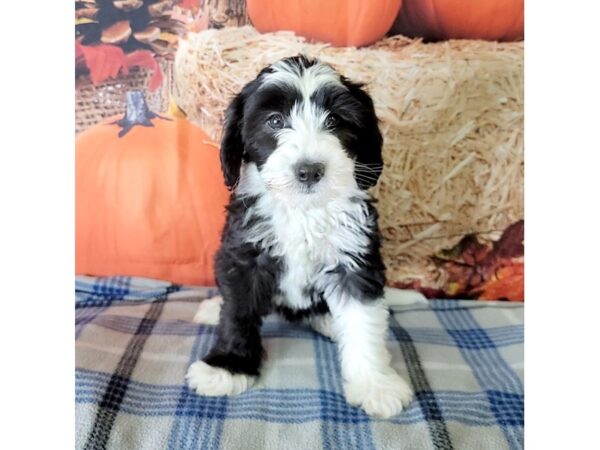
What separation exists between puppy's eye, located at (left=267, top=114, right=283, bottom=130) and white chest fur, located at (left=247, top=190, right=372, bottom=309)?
0.31 meters

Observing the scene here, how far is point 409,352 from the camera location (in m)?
2.56

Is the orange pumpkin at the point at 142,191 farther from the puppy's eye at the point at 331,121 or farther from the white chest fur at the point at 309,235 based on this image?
the puppy's eye at the point at 331,121

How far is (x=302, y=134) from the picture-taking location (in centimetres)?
206

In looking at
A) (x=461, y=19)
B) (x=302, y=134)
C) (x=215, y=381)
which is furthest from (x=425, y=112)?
(x=215, y=381)

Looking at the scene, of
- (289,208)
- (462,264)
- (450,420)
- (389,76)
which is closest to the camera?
(450,420)

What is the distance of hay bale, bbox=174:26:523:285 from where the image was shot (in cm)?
306

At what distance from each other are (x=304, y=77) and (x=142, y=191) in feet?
4.80

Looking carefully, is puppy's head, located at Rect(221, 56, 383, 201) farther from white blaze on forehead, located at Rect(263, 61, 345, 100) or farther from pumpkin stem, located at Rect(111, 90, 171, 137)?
pumpkin stem, located at Rect(111, 90, 171, 137)

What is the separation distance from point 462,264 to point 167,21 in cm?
228

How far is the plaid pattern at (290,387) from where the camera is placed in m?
1.89

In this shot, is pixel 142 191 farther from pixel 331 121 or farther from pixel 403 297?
pixel 403 297

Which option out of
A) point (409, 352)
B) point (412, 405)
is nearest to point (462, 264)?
point (409, 352)

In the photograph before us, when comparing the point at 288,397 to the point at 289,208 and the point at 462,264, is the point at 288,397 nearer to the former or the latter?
the point at 289,208

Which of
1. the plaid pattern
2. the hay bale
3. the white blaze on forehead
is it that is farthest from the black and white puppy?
the hay bale
